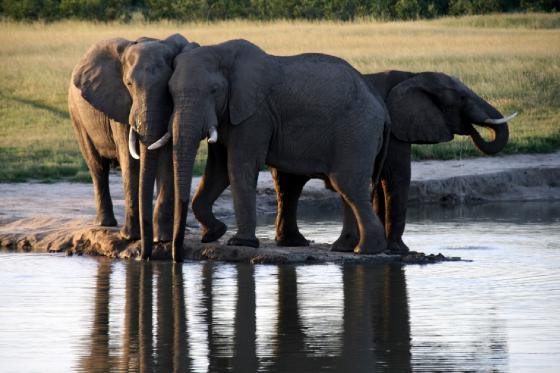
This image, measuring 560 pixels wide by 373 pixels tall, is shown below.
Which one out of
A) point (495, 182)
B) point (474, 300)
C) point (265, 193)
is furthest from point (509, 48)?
point (474, 300)

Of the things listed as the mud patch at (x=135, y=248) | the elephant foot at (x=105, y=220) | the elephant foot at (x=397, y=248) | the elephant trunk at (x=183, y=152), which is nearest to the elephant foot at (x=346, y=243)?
the mud patch at (x=135, y=248)

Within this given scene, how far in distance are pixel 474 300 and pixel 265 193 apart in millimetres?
7440

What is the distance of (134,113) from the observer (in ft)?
44.5

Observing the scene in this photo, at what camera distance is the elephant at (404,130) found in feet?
48.2

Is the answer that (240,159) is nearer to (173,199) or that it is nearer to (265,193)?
(173,199)

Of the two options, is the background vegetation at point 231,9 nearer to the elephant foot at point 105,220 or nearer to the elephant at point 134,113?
the elephant foot at point 105,220

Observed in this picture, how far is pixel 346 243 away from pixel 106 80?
106 inches

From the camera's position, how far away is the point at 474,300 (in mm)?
11984

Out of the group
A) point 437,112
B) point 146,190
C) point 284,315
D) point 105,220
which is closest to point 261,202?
point 105,220

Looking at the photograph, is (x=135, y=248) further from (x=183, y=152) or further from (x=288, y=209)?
(x=288, y=209)

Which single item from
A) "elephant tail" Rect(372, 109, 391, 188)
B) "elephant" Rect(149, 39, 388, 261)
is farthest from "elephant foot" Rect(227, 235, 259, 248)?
"elephant tail" Rect(372, 109, 391, 188)

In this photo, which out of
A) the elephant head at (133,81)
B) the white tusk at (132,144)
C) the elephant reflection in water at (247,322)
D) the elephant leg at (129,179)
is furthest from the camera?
the elephant leg at (129,179)

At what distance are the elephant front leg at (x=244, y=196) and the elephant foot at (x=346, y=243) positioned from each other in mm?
836

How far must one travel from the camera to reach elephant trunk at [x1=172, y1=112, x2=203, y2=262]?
43.6 ft
